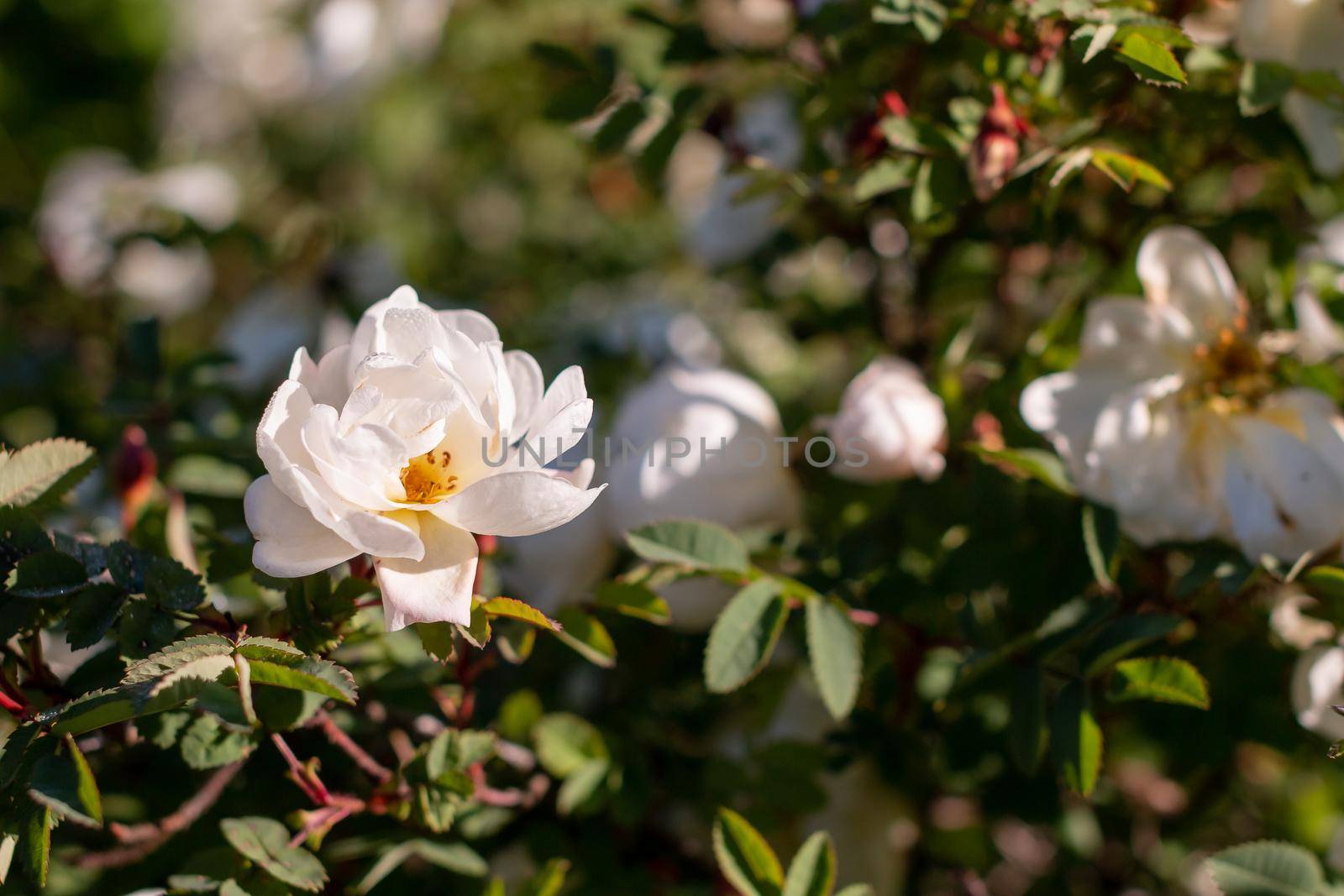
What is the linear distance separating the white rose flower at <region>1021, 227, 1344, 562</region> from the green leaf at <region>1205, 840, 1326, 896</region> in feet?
0.45

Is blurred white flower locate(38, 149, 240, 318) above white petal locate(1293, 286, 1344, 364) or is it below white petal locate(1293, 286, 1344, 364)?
below

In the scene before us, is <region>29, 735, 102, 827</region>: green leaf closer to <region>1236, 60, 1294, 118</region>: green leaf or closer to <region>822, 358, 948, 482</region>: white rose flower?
<region>822, 358, 948, 482</region>: white rose flower

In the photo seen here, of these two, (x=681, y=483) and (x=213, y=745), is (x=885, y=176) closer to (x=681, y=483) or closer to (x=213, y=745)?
(x=681, y=483)

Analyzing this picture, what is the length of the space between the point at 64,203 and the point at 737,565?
1114 mm

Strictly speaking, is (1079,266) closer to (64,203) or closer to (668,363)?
(668,363)

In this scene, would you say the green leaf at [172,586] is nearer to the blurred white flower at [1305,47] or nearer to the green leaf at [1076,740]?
the green leaf at [1076,740]

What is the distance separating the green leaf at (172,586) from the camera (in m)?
0.42

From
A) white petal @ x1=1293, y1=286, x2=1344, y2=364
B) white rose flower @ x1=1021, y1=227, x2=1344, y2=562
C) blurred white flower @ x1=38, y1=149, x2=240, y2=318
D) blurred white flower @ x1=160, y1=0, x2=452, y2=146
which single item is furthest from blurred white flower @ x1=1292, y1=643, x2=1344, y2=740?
blurred white flower @ x1=160, y1=0, x2=452, y2=146

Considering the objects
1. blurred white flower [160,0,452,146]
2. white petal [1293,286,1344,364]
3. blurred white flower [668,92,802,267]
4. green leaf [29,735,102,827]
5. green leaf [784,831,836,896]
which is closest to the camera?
green leaf [29,735,102,827]

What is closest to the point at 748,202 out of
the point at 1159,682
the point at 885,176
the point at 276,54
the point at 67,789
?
the point at 885,176

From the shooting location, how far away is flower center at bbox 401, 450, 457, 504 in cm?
44

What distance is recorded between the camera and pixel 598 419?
2.38 feet

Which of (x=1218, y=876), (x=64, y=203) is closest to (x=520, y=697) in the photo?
(x=1218, y=876)

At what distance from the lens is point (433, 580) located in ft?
1.29
